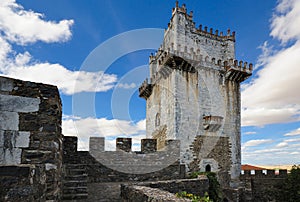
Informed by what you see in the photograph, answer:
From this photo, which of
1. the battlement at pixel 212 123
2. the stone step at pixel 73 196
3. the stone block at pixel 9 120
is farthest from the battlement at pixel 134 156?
the stone block at pixel 9 120

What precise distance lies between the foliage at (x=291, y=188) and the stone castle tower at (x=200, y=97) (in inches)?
115

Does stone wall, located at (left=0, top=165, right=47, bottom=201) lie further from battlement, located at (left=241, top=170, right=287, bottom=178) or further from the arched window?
battlement, located at (left=241, top=170, right=287, bottom=178)

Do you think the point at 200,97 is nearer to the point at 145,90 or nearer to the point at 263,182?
the point at 145,90

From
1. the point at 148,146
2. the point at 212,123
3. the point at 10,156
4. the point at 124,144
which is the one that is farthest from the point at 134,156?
the point at 212,123

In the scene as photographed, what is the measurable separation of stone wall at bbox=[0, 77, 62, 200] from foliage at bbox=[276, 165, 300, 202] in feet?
50.8

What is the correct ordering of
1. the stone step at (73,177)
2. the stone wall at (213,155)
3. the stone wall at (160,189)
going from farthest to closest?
1. the stone wall at (213,155)
2. the stone step at (73,177)
3. the stone wall at (160,189)

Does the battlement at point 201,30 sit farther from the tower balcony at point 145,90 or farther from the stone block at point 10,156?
the stone block at point 10,156

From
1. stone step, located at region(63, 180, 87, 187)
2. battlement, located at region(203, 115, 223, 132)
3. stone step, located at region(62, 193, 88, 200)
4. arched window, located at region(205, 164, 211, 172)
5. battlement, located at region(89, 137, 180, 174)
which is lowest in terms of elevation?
arched window, located at region(205, 164, 211, 172)

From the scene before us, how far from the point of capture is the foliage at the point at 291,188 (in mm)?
14739

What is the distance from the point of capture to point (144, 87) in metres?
19.9

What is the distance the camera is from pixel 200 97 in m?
16.0

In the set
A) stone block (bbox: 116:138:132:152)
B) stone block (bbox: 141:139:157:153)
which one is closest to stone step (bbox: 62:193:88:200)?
stone block (bbox: 116:138:132:152)

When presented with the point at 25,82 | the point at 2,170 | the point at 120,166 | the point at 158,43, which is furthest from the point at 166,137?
the point at 2,170

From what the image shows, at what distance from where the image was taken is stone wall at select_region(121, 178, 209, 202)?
13.6 feet
